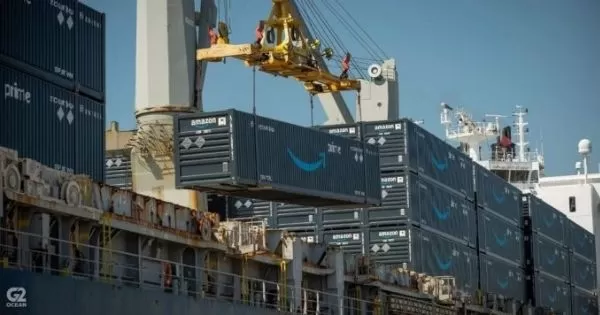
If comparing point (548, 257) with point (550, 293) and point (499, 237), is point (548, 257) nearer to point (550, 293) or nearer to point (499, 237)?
point (550, 293)

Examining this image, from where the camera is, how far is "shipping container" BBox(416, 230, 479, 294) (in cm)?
4488

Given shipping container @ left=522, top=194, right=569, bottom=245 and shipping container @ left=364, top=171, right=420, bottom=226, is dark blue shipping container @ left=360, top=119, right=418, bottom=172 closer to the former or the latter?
shipping container @ left=364, top=171, right=420, bottom=226

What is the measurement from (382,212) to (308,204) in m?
6.20

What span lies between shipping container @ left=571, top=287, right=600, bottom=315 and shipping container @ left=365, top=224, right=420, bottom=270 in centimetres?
2573

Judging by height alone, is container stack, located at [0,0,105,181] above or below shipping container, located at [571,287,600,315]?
above

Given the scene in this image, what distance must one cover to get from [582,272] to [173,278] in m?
47.2

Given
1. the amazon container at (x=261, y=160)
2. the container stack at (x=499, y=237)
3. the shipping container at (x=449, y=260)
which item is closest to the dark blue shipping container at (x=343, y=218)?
the shipping container at (x=449, y=260)

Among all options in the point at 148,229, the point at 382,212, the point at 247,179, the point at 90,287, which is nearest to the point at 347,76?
the point at 382,212

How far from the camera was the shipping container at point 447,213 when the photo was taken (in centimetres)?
4506

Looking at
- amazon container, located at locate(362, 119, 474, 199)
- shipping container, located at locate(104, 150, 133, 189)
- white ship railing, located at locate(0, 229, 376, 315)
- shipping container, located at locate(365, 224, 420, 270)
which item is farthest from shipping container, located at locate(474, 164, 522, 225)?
shipping container, located at locate(104, 150, 133, 189)

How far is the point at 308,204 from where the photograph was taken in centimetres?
3841

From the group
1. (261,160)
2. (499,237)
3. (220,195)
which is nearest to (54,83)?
(261,160)

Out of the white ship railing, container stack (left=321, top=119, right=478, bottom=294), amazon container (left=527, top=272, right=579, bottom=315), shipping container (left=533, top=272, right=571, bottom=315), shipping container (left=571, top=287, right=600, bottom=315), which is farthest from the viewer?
shipping container (left=571, top=287, right=600, bottom=315)

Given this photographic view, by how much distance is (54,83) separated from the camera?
89.8 ft
